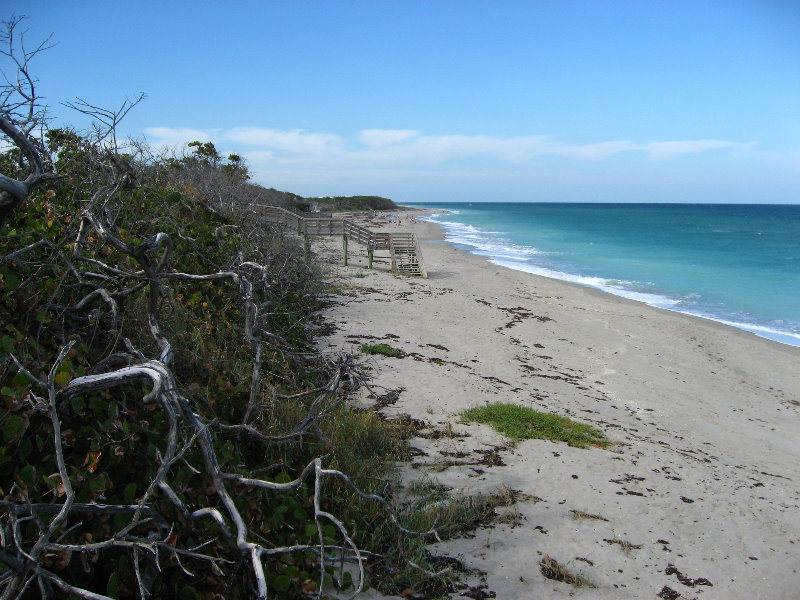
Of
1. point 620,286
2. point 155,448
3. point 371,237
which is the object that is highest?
point 371,237

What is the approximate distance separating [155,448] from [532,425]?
4889 mm

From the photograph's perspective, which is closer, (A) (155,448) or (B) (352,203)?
(A) (155,448)

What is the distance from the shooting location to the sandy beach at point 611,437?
163 inches

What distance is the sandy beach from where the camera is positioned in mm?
4145

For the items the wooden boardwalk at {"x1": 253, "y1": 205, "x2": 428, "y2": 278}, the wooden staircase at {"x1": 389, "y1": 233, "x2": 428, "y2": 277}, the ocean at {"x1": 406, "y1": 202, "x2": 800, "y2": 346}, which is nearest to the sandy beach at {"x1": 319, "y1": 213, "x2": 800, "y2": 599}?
the ocean at {"x1": 406, "y1": 202, "x2": 800, "y2": 346}

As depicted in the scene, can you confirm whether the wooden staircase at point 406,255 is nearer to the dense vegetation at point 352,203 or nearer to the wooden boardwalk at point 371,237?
the wooden boardwalk at point 371,237

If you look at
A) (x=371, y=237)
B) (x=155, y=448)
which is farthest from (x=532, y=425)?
(x=371, y=237)

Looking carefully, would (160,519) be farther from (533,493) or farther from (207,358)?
(533,493)

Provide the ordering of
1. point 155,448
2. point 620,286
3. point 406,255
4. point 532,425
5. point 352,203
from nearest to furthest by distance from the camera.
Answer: point 155,448
point 532,425
point 406,255
point 620,286
point 352,203

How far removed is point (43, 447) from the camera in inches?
106

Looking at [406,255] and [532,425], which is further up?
[406,255]

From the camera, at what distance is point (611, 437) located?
22.4ft

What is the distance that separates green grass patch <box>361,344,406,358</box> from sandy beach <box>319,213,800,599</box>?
7.2 inches

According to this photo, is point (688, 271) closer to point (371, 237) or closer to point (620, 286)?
point (620, 286)
